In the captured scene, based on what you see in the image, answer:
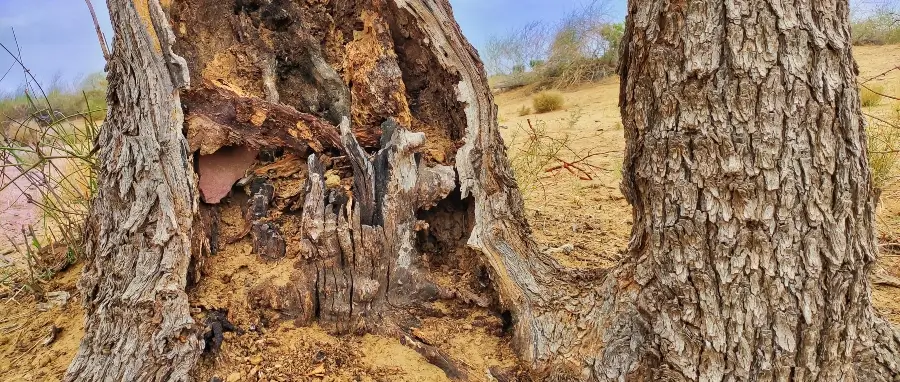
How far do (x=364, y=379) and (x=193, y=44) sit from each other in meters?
1.35

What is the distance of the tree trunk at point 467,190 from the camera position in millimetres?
1285

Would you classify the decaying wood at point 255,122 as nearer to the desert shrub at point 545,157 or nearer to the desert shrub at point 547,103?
the desert shrub at point 545,157

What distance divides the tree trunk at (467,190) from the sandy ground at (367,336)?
7 cm

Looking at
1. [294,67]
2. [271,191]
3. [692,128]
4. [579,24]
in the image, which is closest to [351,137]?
[271,191]

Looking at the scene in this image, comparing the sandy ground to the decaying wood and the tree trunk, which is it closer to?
the tree trunk

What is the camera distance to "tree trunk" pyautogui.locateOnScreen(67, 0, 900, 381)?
1.29 metres

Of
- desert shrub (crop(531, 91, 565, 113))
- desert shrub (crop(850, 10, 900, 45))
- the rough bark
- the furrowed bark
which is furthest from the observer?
desert shrub (crop(850, 10, 900, 45))

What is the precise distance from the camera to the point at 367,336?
183cm

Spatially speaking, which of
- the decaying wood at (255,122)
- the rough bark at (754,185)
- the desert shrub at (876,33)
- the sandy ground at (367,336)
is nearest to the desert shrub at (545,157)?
the sandy ground at (367,336)

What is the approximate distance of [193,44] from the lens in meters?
2.10

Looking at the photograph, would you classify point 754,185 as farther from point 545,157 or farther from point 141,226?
point 545,157

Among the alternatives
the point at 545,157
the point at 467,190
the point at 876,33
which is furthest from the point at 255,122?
the point at 876,33

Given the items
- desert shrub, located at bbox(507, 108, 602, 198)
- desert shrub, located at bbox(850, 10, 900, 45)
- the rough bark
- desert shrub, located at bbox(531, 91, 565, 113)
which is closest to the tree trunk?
the rough bark

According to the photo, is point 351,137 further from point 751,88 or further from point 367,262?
point 751,88
